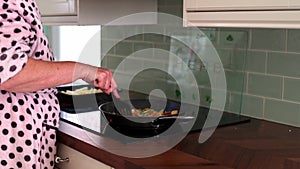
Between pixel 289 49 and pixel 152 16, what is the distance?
66cm

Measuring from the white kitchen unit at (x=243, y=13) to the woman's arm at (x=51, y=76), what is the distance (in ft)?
0.99

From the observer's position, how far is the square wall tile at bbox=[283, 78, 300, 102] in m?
1.39

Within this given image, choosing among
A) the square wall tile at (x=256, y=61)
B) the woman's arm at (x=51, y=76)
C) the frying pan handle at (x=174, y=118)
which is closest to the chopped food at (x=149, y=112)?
the frying pan handle at (x=174, y=118)

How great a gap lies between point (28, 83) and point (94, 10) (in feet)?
2.15

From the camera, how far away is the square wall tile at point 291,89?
1392 mm

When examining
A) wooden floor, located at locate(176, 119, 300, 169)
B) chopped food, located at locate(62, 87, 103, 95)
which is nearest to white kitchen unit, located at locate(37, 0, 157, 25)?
chopped food, located at locate(62, 87, 103, 95)

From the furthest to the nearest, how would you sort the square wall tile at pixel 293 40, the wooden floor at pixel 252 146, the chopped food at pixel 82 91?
1. the chopped food at pixel 82 91
2. the square wall tile at pixel 293 40
3. the wooden floor at pixel 252 146

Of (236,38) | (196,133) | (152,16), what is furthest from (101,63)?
(196,133)

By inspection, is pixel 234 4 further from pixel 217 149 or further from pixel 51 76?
pixel 51 76

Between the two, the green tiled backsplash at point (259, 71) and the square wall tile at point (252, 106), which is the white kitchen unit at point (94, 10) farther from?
the square wall tile at point (252, 106)

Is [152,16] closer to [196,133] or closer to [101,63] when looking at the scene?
[101,63]

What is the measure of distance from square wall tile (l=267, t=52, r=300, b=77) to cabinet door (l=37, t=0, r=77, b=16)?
79 centimetres

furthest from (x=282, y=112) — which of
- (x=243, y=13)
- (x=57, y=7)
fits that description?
(x=57, y=7)

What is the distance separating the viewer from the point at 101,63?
226 centimetres
